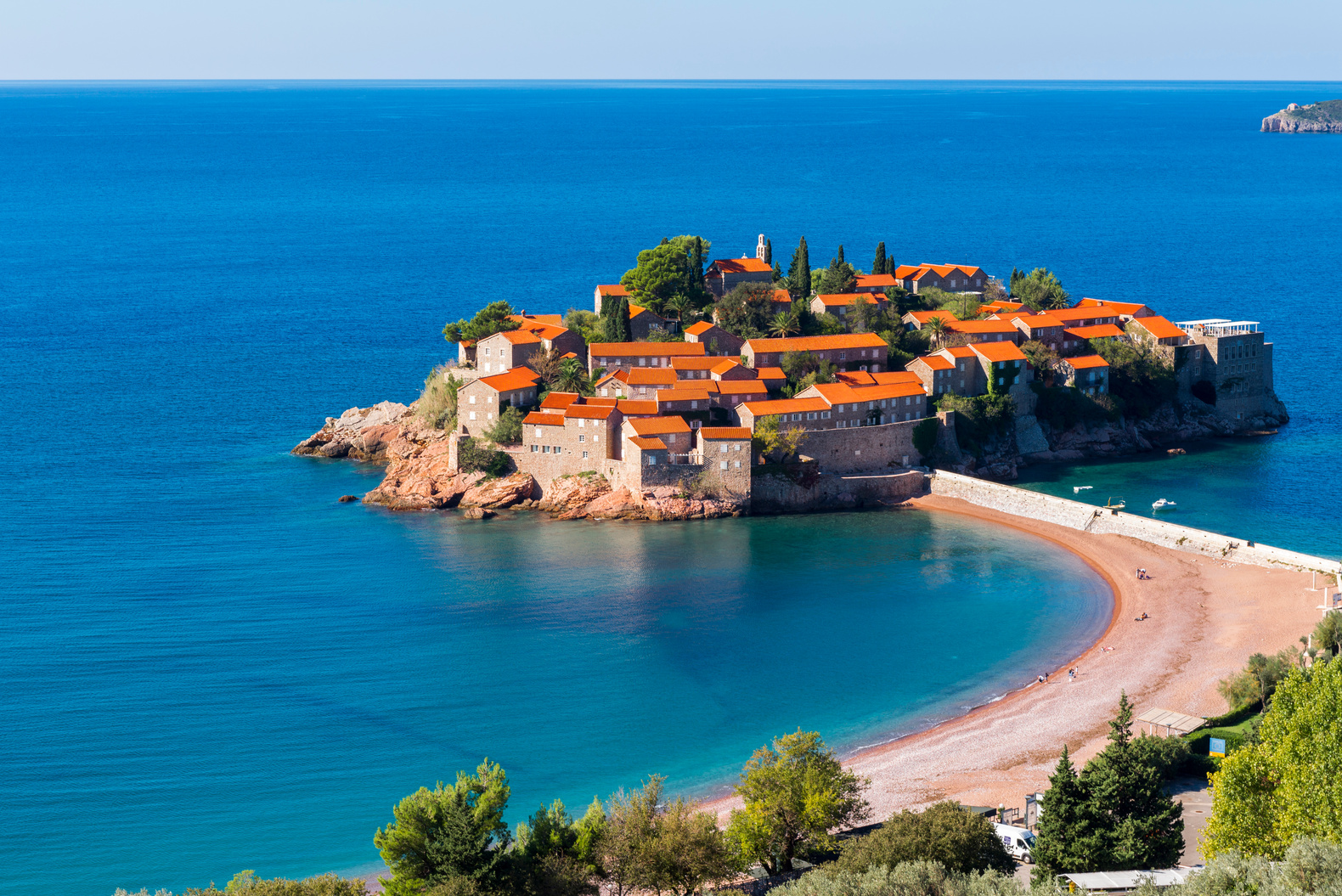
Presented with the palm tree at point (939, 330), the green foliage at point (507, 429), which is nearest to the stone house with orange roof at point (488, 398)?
the green foliage at point (507, 429)

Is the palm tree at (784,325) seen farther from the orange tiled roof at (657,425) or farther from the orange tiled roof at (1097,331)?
the orange tiled roof at (1097,331)

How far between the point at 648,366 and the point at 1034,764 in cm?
3618

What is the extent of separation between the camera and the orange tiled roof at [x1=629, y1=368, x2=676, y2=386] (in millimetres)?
71812

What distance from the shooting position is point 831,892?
27.8m

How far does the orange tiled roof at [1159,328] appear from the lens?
8375 centimetres

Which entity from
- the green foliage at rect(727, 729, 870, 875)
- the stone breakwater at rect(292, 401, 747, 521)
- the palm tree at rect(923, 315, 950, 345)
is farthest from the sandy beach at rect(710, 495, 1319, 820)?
the stone breakwater at rect(292, 401, 747, 521)

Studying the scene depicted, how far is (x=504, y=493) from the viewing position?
70188 mm

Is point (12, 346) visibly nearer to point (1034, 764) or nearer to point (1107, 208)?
point (1034, 764)

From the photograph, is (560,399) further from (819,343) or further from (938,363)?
(938,363)

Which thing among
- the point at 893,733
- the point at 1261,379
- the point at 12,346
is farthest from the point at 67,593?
the point at 1261,379

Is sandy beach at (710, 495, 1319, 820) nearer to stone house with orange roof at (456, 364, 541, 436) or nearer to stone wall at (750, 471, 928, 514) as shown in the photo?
stone wall at (750, 471, 928, 514)

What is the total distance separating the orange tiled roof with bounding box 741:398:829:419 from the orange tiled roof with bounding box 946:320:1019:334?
1315 centimetres

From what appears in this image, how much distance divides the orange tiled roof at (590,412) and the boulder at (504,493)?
13.2 ft

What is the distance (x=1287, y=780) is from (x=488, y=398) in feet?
158
